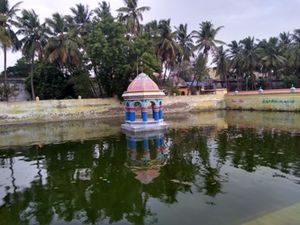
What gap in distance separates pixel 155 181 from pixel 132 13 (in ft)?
112

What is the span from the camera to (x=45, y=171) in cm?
1385

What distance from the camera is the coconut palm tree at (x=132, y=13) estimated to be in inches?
1657

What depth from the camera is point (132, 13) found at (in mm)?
42531

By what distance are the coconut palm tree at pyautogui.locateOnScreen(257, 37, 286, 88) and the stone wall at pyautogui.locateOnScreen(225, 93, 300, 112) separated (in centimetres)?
918

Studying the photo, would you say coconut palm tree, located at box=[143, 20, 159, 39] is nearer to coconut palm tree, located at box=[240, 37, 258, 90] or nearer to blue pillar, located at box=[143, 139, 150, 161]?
coconut palm tree, located at box=[240, 37, 258, 90]

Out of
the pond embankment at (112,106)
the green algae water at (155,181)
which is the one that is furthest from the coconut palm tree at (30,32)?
the green algae water at (155,181)

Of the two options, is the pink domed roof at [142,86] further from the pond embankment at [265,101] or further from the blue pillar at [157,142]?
the pond embankment at [265,101]

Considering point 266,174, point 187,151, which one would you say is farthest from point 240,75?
point 266,174

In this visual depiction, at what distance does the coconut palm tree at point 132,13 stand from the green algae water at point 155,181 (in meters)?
24.8

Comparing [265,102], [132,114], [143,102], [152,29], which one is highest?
[152,29]

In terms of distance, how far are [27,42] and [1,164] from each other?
2384cm

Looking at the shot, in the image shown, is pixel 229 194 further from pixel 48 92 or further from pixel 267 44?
pixel 267 44

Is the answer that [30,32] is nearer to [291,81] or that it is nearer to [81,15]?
[81,15]

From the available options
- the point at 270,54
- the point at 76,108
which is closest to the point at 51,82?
the point at 76,108
